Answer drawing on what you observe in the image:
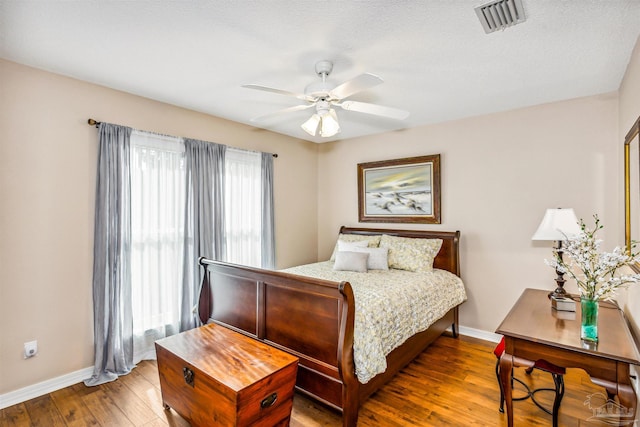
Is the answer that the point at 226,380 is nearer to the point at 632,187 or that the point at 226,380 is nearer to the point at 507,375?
the point at 507,375

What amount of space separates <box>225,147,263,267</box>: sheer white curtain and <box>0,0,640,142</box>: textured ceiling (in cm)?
100

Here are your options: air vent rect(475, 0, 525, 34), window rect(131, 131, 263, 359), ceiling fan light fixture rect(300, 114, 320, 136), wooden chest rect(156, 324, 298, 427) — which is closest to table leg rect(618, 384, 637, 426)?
wooden chest rect(156, 324, 298, 427)

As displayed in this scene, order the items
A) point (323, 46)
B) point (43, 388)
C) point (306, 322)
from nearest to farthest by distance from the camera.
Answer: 1. point (323, 46)
2. point (306, 322)
3. point (43, 388)

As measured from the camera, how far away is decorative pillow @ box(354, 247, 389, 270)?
3580 millimetres

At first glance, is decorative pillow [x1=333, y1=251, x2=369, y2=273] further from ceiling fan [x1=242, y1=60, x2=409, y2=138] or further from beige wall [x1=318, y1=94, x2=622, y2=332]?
ceiling fan [x1=242, y1=60, x2=409, y2=138]

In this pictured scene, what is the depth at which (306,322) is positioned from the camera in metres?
2.25

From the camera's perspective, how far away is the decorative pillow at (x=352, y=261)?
3.44 m

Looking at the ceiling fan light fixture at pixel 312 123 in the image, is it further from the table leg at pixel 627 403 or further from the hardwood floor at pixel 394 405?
the table leg at pixel 627 403

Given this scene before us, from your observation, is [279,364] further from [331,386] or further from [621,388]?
[621,388]

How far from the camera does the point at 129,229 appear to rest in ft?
9.49

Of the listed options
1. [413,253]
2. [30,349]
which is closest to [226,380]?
[30,349]

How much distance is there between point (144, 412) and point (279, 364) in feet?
3.79

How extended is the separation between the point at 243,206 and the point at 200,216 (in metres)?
0.63

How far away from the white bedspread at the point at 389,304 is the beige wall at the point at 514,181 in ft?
1.38
